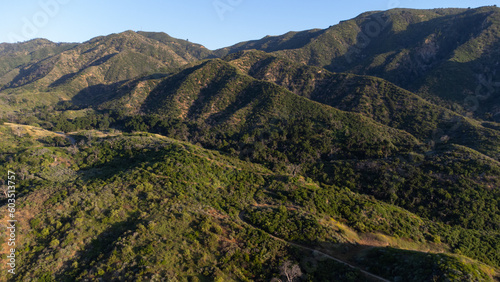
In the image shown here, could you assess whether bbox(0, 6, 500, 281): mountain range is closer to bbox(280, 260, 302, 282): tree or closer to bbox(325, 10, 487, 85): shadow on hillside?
bbox(280, 260, 302, 282): tree

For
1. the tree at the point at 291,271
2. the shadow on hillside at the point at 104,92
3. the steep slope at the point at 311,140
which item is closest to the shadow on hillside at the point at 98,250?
the tree at the point at 291,271

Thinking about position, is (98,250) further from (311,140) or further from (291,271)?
(311,140)

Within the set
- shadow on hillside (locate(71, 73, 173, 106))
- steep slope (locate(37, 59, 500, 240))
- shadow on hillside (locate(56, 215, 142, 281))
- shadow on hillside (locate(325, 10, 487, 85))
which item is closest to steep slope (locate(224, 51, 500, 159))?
steep slope (locate(37, 59, 500, 240))

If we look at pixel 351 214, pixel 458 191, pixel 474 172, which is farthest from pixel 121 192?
pixel 474 172

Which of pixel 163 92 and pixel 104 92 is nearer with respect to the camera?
pixel 163 92

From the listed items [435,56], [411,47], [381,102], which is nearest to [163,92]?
[381,102]

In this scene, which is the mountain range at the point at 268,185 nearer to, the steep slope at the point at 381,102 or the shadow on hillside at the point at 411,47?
the steep slope at the point at 381,102

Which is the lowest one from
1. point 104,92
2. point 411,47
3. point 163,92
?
point 163,92

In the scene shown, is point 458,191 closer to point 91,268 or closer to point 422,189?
point 422,189
